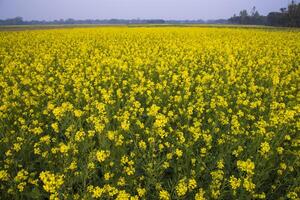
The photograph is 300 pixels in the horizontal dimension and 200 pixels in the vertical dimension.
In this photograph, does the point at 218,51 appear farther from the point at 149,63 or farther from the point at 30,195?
the point at 30,195

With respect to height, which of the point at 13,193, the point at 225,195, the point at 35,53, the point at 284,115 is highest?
the point at 35,53

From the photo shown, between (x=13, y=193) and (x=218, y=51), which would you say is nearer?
(x=13, y=193)

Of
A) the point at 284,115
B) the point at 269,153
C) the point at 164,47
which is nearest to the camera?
the point at 269,153

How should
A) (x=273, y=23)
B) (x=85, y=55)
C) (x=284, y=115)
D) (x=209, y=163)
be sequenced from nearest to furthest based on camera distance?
(x=209, y=163) → (x=284, y=115) → (x=85, y=55) → (x=273, y=23)

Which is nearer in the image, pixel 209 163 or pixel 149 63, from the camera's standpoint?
pixel 209 163

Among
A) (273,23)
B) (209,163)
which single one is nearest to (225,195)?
(209,163)

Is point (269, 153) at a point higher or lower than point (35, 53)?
lower

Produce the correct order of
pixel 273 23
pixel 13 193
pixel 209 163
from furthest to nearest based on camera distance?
pixel 273 23, pixel 209 163, pixel 13 193

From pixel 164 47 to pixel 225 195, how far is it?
1172 centimetres

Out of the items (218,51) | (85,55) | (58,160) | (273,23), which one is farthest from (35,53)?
(273,23)

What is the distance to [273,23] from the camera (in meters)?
64.9

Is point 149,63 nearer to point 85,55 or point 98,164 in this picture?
point 85,55

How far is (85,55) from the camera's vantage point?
12.2 metres

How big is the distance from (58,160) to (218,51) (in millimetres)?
10828
